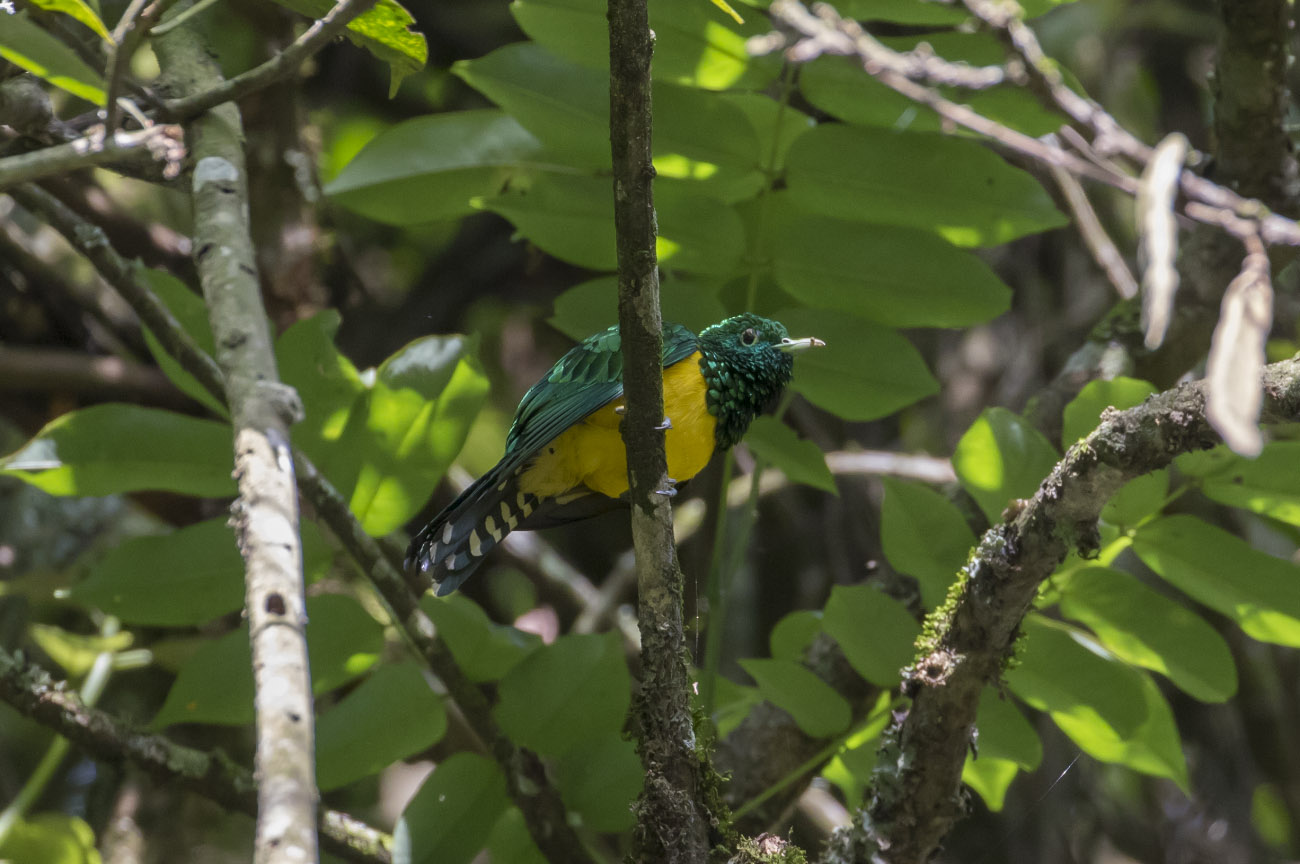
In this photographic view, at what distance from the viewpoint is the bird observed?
2270mm

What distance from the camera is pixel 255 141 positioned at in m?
3.46

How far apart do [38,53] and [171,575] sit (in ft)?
3.35

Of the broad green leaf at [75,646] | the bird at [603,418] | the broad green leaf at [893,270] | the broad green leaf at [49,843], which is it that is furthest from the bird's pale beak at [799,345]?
the broad green leaf at [49,843]

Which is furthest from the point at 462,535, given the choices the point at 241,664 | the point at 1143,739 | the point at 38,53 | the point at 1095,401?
the point at 1143,739

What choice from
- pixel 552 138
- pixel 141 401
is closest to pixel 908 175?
pixel 552 138

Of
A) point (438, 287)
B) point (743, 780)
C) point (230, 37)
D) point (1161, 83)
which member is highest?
point (230, 37)

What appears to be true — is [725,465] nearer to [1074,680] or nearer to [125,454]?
[1074,680]

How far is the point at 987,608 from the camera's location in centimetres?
176

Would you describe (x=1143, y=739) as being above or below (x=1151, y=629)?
below

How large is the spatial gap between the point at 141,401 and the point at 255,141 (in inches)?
34.9

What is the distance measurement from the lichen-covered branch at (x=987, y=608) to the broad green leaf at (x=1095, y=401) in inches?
13.4

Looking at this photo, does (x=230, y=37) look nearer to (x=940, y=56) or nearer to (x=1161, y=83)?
(x=940, y=56)

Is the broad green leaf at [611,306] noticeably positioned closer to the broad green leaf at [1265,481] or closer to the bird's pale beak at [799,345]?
the bird's pale beak at [799,345]

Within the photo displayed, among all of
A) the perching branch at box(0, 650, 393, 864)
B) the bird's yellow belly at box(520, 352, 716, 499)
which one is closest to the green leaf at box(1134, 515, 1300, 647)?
the bird's yellow belly at box(520, 352, 716, 499)
